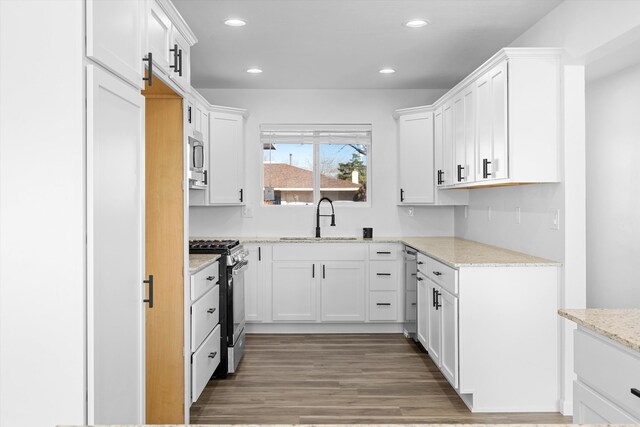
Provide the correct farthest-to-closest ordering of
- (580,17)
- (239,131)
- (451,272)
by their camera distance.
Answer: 1. (239,131)
2. (451,272)
3. (580,17)

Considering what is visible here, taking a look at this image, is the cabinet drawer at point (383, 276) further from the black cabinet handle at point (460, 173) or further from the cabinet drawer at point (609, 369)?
the cabinet drawer at point (609, 369)

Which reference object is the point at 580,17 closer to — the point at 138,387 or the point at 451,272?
the point at 451,272

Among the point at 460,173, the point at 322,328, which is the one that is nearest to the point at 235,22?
the point at 460,173

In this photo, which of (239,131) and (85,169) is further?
(239,131)

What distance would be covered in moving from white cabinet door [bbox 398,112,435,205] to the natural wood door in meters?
3.14

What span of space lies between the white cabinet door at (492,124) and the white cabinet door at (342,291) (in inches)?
75.3

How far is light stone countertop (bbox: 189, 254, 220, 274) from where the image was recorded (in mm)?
3212

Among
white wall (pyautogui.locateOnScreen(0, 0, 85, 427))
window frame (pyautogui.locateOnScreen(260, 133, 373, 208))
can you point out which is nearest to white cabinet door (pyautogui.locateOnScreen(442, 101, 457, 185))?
window frame (pyautogui.locateOnScreen(260, 133, 373, 208))

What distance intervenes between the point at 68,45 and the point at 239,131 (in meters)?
4.04

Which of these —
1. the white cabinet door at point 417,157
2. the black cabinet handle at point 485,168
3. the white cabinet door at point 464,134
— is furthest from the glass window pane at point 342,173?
the black cabinet handle at point 485,168

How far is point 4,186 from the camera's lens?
5.22 feet

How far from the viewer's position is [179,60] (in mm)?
2801

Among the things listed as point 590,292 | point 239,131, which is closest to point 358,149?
point 239,131

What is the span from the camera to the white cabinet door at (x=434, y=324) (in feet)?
12.9
